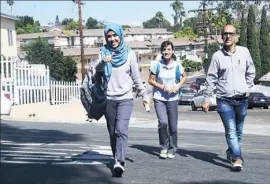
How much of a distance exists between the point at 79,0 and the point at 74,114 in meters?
19.5

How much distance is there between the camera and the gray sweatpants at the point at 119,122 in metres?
6.68

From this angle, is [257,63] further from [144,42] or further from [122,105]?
[144,42]

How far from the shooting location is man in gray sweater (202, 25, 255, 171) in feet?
22.6

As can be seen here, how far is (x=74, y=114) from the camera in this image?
2064 cm

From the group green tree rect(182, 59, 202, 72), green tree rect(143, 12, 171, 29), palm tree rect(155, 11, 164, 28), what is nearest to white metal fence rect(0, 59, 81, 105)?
green tree rect(182, 59, 202, 72)

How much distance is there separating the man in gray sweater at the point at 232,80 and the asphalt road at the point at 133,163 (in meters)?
0.55

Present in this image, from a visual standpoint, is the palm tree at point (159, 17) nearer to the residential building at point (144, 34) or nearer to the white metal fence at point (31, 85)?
the residential building at point (144, 34)

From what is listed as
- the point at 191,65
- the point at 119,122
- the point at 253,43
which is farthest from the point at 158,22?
the point at 119,122

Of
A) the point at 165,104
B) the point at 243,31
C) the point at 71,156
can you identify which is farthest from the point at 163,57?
the point at 243,31

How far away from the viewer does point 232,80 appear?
6.89 meters

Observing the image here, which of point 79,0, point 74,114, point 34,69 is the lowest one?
point 74,114

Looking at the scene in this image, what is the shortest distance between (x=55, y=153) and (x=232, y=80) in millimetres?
3310

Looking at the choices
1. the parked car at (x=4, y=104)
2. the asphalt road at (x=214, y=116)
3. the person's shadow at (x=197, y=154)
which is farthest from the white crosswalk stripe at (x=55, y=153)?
the asphalt road at (x=214, y=116)

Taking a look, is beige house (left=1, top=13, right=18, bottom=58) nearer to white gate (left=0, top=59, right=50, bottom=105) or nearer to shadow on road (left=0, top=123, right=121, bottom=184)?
white gate (left=0, top=59, right=50, bottom=105)
